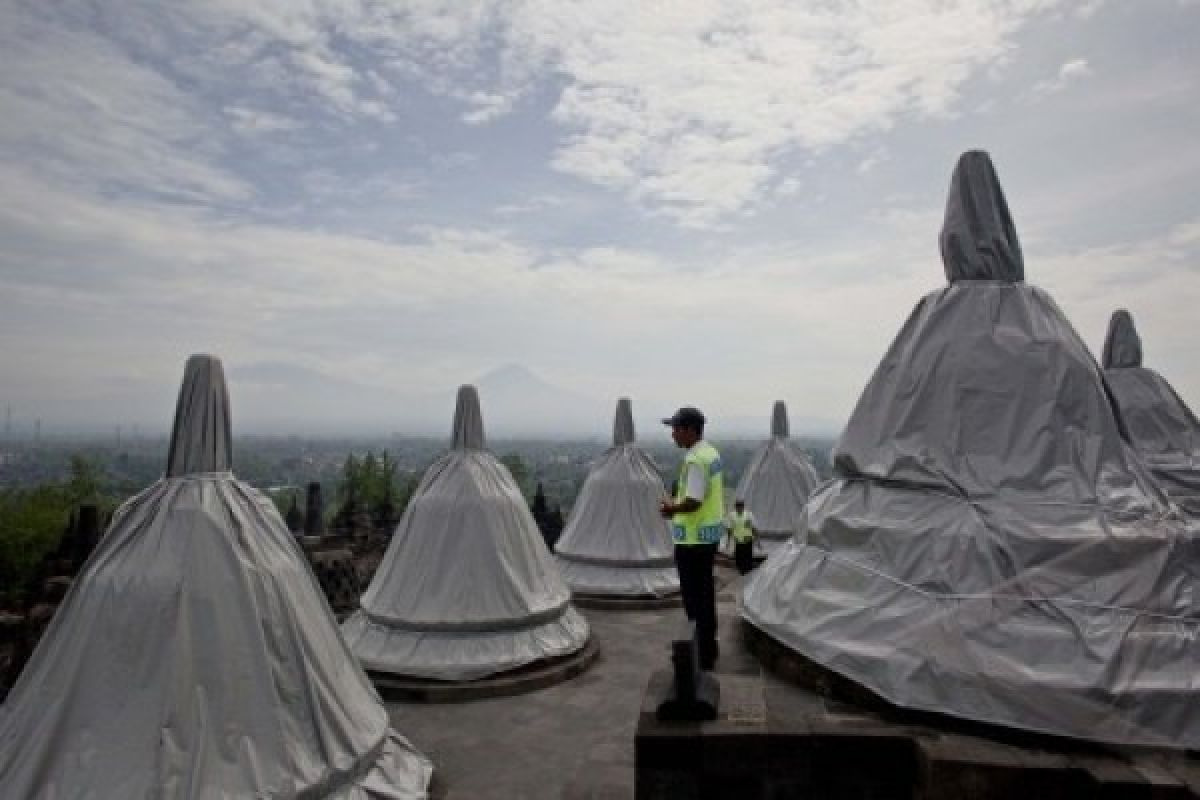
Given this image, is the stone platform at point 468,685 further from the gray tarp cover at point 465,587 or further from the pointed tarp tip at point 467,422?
the pointed tarp tip at point 467,422

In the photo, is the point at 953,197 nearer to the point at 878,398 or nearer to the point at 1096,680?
the point at 878,398

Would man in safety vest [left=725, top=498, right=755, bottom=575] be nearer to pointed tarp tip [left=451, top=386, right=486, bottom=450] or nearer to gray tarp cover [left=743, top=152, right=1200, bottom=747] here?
pointed tarp tip [left=451, top=386, right=486, bottom=450]

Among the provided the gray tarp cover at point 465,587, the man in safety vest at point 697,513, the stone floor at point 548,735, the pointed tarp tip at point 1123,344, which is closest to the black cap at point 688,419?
the man in safety vest at point 697,513

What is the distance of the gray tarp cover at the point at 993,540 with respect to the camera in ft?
15.6

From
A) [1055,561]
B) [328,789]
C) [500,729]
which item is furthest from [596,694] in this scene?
[1055,561]

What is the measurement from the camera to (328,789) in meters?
5.33

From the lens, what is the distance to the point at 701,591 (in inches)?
251

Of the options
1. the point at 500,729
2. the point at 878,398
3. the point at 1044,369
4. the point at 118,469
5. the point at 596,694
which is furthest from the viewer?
the point at 118,469

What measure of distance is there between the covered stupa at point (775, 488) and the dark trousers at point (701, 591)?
43.5 feet

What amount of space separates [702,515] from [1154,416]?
1104 cm

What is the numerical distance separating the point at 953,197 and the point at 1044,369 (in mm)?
1985

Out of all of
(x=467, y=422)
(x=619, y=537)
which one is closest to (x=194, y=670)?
(x=467, y=422)

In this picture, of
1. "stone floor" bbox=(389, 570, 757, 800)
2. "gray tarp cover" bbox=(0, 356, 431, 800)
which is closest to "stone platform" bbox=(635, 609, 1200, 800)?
"stone floor" bbox=(389, 570, 757, 800)

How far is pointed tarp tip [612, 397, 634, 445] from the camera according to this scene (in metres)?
16.5
